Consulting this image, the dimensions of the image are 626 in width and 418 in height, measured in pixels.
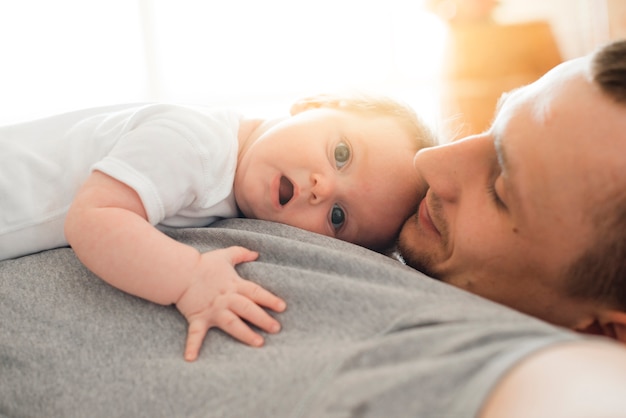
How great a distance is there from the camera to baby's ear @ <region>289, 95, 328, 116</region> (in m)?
1.32

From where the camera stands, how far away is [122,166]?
94 centimetres

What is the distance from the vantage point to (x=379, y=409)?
1.80 ft

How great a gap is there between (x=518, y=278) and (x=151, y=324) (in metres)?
0.52

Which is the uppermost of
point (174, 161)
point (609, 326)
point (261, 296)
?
point (174, 161)

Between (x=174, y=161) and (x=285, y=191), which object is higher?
(x=174, y=161)

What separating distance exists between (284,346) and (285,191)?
51 cm

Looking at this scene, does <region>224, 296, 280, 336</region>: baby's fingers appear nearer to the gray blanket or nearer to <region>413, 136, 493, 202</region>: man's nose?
the gray blanket

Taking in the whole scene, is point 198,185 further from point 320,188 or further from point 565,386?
point 565,386

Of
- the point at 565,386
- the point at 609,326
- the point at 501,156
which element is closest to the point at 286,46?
the point at 501,156

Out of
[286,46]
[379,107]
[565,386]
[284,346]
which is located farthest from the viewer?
[286,46]

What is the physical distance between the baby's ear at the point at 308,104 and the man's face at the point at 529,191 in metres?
0.37

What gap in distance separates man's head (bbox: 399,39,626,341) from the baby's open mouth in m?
0.28

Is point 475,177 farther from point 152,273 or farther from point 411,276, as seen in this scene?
point 152,273

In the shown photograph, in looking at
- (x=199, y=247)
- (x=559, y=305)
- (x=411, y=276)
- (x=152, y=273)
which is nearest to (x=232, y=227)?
(x=199, y=247)
